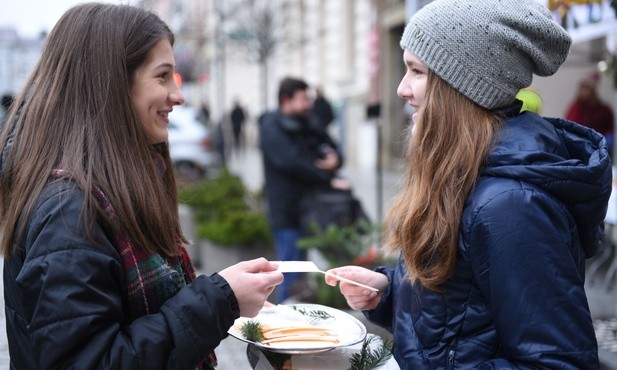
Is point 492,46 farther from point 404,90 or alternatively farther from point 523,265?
point 523,265

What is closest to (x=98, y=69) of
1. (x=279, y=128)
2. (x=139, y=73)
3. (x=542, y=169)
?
(x=139, y=73)

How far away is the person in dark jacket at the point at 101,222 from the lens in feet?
4.74

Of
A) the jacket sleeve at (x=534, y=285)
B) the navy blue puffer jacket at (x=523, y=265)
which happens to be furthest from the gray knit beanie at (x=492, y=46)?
the jacket sleeve at (x=534, y=285)

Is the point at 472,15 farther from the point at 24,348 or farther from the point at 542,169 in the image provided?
the point at 24,348

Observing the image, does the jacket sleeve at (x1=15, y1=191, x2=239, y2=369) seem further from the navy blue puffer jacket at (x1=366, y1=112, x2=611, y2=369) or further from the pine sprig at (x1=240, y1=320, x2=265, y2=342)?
the navy blue puffer jacket at (x1=366, y1=112, x2=611, y2=369)

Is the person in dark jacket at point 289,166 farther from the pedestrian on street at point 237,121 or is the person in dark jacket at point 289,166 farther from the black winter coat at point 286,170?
the pedestrian on street at point 237,121

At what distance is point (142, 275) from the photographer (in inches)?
63.3

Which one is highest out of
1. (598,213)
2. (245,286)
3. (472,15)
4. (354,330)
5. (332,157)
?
(472,15)

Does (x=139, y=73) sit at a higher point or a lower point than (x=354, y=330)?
higher

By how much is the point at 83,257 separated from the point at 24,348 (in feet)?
1.14

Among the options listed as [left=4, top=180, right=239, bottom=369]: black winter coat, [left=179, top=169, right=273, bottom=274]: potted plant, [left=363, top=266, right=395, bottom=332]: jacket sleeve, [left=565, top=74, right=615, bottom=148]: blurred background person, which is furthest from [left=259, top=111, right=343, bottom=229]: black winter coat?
[left=565, top=74, right=615, bottom=148]: blurred background person

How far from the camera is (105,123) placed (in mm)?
1657

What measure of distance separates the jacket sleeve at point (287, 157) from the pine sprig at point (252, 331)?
152 inches

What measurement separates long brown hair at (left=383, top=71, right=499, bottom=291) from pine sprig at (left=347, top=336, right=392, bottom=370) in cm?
21
